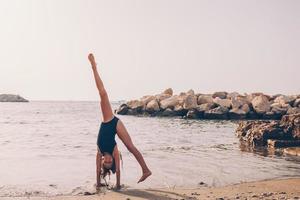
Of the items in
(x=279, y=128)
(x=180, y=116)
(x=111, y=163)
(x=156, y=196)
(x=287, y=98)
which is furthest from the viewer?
(x=180, y=116)

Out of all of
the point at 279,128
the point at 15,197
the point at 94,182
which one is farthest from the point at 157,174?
the point at 279,128

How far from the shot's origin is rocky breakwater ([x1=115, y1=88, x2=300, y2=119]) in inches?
1966

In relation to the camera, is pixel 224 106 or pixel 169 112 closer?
pixel 224 106

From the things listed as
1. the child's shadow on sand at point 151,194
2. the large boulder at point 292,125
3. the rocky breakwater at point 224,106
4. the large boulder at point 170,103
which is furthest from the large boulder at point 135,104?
the child's shadow on sand at point 151,194

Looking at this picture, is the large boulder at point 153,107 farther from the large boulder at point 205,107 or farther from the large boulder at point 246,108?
the large boulder at point 246,108

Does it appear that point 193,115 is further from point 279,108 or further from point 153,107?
point 279,108

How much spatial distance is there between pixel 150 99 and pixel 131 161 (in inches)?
1950

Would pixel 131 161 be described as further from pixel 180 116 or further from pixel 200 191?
pixel 180 116

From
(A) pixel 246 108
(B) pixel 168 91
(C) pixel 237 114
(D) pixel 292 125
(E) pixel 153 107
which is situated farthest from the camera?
(B) pixel 168 91

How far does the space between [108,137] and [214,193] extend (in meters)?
2.81

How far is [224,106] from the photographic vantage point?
52.5 m

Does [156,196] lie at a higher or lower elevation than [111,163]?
lower

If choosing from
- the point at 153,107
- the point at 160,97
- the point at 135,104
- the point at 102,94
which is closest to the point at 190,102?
the point at 153,107

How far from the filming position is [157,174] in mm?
11461
